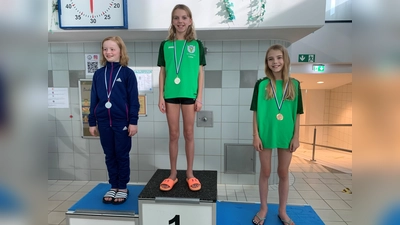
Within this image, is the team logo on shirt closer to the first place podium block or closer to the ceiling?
the first place podium block

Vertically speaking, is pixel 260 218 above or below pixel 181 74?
below

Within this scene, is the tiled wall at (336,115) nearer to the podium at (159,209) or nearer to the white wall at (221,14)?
the white wall at (221,14)

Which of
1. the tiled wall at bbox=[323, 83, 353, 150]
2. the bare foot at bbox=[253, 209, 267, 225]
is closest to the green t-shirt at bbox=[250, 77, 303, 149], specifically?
the bare foot at bbox=[253, 209, 267, 225]

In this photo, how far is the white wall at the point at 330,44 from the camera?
4.52m

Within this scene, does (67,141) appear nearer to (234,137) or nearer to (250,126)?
(234,137)

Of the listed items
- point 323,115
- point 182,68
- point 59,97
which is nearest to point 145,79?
point 59,97

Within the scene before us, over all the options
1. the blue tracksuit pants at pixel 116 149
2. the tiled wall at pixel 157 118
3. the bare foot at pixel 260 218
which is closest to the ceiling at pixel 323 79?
the tiled wall at pixel 157 118

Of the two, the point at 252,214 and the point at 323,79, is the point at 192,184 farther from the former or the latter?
the point at 323,79

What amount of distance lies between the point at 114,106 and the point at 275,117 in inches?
55.3

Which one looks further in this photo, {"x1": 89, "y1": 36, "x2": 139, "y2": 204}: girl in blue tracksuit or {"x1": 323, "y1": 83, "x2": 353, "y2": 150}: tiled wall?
{"x1": 323, "y1": 83, "x2": 353, "y2": 150}: tiled wall

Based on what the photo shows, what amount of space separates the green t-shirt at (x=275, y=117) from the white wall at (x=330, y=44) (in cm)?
273

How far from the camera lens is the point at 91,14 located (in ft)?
9.36

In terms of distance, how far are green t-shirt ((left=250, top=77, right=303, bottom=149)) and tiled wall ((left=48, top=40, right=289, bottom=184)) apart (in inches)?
51.0

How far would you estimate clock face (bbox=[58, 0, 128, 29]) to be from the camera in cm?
283
